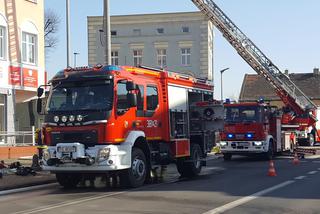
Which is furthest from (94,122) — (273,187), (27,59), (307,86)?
(307,86)

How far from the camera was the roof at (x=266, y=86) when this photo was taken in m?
75.1

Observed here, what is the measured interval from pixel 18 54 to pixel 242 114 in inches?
465

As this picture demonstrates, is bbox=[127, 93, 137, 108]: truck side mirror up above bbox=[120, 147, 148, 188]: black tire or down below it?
above

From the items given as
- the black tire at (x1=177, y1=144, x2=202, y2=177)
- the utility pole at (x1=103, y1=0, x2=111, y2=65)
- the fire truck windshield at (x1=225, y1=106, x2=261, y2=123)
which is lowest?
the black tire at (x1=177, y1=144, x2=202, y2=177)

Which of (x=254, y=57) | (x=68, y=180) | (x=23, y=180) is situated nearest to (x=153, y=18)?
(x=254, y=57)

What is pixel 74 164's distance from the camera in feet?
44.8

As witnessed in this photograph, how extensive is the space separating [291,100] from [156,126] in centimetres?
2109

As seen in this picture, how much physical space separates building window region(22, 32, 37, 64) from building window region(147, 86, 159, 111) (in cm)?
1559

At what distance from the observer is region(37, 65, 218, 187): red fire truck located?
1355 cm

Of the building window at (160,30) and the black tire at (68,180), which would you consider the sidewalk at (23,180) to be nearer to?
the black tire at (68,180)

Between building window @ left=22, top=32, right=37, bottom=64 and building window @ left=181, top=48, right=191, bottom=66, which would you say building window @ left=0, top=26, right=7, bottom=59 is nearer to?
building window @ left=22, top=32, right=37, bottom=64

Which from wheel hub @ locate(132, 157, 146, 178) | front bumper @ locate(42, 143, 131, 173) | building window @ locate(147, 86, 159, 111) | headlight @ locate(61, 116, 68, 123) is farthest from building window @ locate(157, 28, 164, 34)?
front bumper @ locate(42, 143, 131, 173)

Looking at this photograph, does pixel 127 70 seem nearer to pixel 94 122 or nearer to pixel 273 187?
pixel 94 122

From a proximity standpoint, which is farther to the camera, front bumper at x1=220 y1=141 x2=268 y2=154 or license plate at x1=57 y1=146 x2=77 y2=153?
front bumper at x1=220 y1=141 x2=268 y2=154
